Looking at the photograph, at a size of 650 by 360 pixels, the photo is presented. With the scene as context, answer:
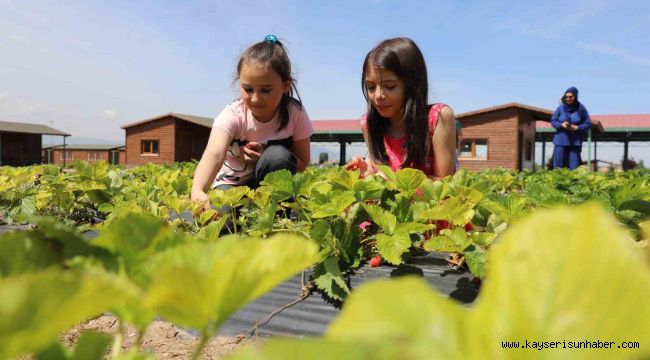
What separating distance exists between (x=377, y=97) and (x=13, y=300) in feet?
7.83

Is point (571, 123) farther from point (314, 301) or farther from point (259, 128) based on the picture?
point (314, 301)

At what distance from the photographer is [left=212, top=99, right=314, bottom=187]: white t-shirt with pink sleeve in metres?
2.80

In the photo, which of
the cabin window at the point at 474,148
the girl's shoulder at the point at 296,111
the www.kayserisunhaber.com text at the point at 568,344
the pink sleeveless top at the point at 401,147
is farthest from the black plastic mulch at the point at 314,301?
the cabin window at the point at 474,148

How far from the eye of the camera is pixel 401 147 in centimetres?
292

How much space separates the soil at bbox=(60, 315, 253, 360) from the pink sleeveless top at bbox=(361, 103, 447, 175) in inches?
68.9

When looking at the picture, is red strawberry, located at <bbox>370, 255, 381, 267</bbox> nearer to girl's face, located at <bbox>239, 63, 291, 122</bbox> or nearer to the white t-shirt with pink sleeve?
girl's face, located at <bbox>239, 63, 291, 122</bbox>

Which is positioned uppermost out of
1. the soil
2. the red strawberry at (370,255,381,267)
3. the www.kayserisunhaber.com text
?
the www.kayserisunhaber.com text

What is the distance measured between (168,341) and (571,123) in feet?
29.8

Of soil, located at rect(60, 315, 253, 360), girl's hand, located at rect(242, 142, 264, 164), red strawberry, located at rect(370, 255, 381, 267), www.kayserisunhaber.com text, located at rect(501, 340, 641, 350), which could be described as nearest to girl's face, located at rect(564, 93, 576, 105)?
girl's hand, located at rect(242, 142, 264, 164)

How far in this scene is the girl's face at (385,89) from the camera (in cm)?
251

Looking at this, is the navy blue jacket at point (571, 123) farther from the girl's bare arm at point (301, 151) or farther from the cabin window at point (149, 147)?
the cabin window at point (149, 147)

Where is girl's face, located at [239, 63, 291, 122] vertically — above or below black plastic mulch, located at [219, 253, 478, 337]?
above

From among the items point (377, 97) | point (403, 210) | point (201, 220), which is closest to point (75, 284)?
point (403, 210)

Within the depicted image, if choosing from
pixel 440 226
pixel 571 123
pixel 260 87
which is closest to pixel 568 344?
pixel 440 226
